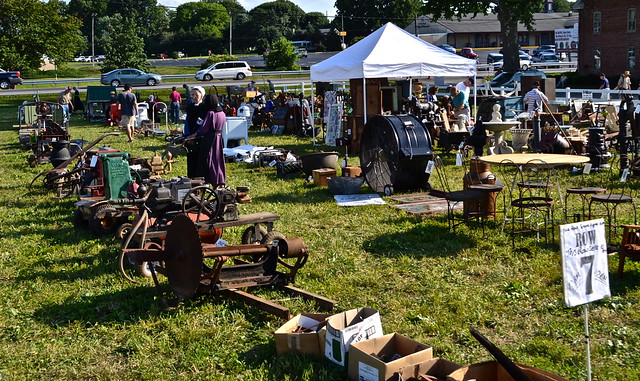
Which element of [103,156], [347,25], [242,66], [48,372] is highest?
[347,25]

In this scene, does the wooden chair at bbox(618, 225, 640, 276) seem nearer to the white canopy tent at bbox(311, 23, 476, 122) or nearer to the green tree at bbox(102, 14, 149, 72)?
the white canopy tent at bbox(311, 23, 476, 122)

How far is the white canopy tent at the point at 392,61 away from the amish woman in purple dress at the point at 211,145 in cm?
646

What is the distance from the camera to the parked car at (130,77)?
50.8m

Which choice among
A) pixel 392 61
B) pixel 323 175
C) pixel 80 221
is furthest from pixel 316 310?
pixel 392 61

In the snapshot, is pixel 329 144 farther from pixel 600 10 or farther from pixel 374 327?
pixel 600 10

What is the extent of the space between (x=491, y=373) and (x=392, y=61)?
42.3 ft

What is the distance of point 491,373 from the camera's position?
16.7ft

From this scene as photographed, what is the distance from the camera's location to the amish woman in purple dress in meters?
11.0

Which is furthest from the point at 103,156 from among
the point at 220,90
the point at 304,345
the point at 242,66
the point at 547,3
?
the point at 547,3

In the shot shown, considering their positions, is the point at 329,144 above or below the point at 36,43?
below

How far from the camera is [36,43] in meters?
40.6

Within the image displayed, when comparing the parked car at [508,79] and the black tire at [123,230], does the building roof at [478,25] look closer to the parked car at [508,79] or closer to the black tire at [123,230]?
the parked car at [508,79]

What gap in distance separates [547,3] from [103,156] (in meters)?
118

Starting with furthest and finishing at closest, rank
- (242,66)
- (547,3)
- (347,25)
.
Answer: (547,3), (347,25), (242,66)
